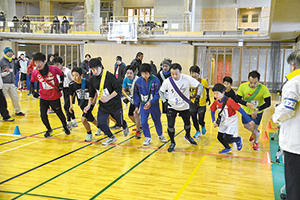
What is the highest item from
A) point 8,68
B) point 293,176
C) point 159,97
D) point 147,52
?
point 147,52

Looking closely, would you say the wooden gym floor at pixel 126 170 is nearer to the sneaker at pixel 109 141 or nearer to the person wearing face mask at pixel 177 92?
the sneaker at pixel 109 141

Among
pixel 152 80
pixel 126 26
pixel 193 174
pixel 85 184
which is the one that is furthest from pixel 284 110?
pixel 126 26

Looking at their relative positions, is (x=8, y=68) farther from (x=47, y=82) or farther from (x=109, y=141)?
(x=109, y=141)

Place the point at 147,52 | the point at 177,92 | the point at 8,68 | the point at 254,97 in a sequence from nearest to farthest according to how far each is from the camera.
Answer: the point at 177,92 < the point at 254,97 < the point at 8,68 < the point at 147,52

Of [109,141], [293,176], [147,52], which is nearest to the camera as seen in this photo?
[293,176]

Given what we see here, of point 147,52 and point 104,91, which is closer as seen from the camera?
point 104,91

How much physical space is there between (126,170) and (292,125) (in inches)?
107

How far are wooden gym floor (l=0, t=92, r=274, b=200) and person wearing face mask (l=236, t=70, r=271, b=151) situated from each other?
705mm

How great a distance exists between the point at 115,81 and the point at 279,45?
62.9 feet

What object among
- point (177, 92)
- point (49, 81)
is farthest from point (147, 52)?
point (177, 92)

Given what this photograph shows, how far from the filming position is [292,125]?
2.72m

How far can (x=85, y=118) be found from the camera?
20.6 ft

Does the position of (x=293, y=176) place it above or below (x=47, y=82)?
below

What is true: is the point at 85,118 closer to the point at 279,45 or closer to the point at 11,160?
the point at 11,160
